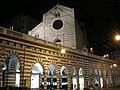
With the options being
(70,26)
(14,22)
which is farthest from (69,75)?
(14,22)

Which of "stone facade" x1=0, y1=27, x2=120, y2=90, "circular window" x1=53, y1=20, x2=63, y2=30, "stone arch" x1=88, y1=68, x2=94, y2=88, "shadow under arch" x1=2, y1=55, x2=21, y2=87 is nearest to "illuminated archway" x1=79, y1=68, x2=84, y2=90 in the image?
"stone facade" x1=0, y1=27, x2=120, y2=90

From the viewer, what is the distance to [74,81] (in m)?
34.8

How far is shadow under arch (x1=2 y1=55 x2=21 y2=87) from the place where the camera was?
901 inches

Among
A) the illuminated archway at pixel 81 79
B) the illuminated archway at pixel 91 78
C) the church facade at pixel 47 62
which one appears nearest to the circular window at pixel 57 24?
the church facade at pixel 47 62

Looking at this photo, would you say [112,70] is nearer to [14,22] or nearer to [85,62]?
[85,62]

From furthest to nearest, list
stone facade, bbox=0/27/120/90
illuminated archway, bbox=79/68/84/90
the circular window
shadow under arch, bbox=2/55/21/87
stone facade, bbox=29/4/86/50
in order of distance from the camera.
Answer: the circular window → stone facade, bbox=29/4/86/50 → illuminated archway, bbox=79/68/84/90 → shadow under arch, bbox=2/55/21/87 → stone facade, bbox=0/27/120/90

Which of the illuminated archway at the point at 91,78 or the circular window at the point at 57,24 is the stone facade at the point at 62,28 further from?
the illuminated archway at the point at 91,78

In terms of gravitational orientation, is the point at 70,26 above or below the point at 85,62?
above

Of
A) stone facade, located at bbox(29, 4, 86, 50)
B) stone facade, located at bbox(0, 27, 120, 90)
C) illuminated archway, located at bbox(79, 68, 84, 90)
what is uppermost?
stone facade, located at bbox(29, 4, 86, 50)

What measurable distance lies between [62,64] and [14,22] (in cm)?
4635

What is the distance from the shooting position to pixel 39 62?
82.5 feet

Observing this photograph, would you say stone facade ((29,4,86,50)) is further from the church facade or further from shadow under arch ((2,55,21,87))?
shadow under arch ((2,55,21,87))

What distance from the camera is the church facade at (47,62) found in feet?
71.9

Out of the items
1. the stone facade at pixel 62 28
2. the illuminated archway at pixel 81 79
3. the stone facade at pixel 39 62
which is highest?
the stone facade at pixel 62 28
